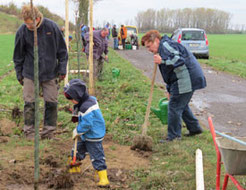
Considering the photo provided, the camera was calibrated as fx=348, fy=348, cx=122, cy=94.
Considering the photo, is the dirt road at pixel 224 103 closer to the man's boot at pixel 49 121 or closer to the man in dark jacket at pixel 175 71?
the man in dark jacket at pixel 175 71

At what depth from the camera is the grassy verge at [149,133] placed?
4156 millimetres

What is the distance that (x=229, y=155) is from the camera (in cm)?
285

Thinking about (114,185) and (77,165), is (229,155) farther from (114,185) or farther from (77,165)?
(77,165)

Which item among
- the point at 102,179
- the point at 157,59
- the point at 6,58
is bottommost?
the point at 6,58

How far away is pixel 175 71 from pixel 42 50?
204cm

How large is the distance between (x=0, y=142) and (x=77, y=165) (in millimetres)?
1763

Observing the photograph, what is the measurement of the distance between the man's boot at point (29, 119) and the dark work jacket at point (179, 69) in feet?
7.07

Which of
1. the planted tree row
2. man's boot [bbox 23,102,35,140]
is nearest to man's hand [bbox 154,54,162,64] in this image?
man's boot [bbox 23,102,35,140]

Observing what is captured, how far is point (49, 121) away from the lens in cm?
570

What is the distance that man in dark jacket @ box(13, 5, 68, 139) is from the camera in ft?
17.1

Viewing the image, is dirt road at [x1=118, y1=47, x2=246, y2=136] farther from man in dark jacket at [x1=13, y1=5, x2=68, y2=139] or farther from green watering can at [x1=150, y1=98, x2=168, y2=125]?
man in dark jacket at [x1=13, y1=5, x2=68, y2=139]

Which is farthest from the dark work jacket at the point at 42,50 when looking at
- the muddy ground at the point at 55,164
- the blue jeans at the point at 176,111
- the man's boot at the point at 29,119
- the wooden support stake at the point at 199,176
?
the wooden support stake at the point at 199,176

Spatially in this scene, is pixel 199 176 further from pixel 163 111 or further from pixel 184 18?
pixel 184 18

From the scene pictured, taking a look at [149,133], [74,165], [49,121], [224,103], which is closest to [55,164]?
[74,165]
